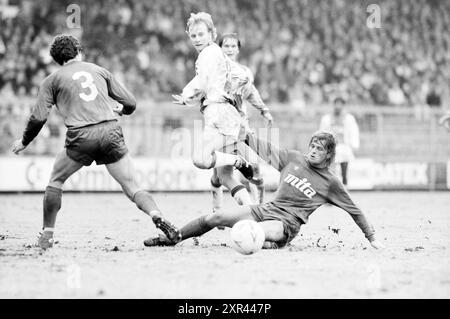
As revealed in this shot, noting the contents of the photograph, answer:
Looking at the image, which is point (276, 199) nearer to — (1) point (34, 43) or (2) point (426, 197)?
(2) point (426, 197)

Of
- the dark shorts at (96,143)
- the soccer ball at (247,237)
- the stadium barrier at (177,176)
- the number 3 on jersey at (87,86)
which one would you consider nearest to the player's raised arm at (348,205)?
the soccer ball at (247,237)

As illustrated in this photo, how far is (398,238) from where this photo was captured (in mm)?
9266

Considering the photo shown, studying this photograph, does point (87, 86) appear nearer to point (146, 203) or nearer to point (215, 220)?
point (146, 203)

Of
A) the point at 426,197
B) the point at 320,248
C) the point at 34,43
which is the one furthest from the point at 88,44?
the point at 320,248

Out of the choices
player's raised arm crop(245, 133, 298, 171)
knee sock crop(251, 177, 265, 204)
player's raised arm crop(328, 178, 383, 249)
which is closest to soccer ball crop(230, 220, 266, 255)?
player's raised arm crop(245, 133, 298, 171)

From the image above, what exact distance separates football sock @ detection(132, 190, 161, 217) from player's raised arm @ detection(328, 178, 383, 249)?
1671 millimetres

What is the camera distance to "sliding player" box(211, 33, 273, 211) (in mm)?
8938

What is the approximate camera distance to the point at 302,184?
7.81 meters

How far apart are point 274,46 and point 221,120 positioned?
52.8ft

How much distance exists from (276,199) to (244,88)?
1787 mm

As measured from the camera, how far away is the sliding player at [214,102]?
8.34m

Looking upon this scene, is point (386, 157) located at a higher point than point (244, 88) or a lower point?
lower

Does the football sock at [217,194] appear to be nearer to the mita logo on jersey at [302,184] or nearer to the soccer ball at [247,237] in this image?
the mita logo on jersey at [302,184]

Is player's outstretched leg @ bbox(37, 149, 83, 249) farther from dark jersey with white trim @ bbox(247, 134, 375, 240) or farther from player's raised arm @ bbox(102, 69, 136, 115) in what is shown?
dark jersey with white trim @ bbox(247, 134, 375, 240)
